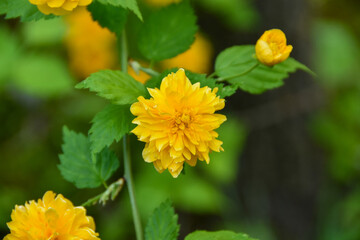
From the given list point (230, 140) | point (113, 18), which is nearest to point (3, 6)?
point (113, 18)

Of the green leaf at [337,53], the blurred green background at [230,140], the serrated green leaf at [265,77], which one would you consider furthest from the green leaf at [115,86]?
the green leaf at [337,53]

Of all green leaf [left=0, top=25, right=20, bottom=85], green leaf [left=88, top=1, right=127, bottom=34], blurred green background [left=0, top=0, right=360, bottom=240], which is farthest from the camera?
blurred green background [left=0, top=0, right=360, bottom=240]

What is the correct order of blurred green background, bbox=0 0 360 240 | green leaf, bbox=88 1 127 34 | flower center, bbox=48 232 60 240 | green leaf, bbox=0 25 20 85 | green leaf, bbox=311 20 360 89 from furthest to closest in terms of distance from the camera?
green leaf, bbox=311 20 360 89 < blurred green background, bbox=0 0 360 240 < green leaf, bbox=0 25 20 85 < green leaf, bbox=88 1 127 34 < flower center, bbox=48 232 60 240

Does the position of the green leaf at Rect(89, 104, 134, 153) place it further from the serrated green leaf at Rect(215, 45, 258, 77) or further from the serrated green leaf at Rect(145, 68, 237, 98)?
Result: the serrated green leaf at Rect(215, 45, 258, 77)

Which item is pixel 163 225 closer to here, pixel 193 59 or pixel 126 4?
pixel 126 4

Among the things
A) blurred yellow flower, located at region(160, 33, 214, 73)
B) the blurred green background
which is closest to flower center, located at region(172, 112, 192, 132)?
the blurred green background

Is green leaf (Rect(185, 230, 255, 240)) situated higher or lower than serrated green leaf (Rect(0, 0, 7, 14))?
lower

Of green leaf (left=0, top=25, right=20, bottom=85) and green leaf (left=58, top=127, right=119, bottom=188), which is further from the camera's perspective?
green leaf (left=0, top=25, right=20, bottom=85)
